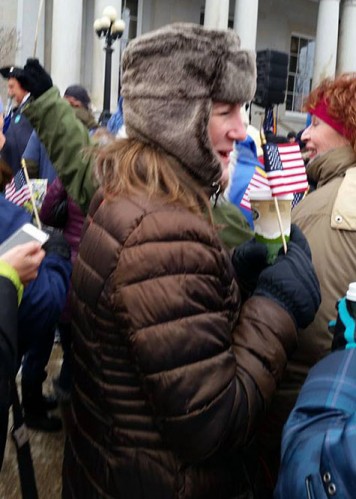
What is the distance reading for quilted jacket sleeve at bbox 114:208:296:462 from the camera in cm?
131

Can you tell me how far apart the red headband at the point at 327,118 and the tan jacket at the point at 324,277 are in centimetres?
25

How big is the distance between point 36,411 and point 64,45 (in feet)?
40.2

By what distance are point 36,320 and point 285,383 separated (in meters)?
0.88

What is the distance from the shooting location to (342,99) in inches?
83.4

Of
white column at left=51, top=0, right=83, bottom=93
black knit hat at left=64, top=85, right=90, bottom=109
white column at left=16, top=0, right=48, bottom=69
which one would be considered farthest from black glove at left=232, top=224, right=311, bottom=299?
white column at left=16, top=0, right=48, bottom=69

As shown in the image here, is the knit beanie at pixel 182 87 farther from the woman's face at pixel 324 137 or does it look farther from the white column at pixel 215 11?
the white column at pixel 215 11

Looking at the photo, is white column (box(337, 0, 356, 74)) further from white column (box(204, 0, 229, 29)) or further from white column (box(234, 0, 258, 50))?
white column (box(204, 0, 229, 29))

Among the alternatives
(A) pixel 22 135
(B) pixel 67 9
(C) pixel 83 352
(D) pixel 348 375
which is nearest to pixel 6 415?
(C) pixel 83 352

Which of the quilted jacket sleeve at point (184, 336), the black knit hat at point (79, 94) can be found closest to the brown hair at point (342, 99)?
the quilted jacket sleeve at point (184, 336)

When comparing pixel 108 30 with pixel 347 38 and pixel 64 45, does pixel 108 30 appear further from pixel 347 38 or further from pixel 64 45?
pixel 347 38

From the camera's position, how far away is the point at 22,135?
4844 mm

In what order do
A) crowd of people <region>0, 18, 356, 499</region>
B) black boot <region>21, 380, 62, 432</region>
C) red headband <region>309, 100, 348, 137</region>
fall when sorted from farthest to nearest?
1. black boot <region>21, 380, 62, 432</region>
2. red headband <region>309, 100, 348, 137</region>
3. crowd of people <region>0, 18, 356, 499</region>

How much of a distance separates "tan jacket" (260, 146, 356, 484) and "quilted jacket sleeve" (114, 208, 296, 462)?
552mm

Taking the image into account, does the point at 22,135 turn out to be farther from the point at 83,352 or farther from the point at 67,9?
the point at 67,9
